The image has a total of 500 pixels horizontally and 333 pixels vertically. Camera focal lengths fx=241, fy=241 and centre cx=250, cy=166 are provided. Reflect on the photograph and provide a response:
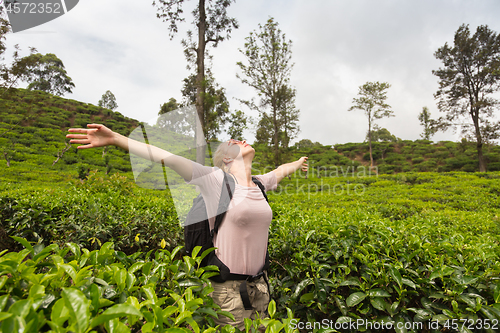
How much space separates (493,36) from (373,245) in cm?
2457

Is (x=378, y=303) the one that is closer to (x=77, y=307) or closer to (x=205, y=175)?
(x=205, y=175)

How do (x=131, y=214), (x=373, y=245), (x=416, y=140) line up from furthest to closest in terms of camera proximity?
(x=416, y=140), (x=131, y=214), (x=373, y=245)

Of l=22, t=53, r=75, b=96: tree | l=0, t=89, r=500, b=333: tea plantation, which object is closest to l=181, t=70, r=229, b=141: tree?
l=0, t=89, r=500, b=333: tea plantation

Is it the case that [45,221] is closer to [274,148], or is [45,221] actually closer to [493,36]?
[274,148]

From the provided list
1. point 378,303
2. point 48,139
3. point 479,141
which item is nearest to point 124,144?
point 378,303

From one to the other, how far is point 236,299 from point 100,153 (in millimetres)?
29713

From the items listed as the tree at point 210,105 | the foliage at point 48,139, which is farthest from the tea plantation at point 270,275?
the foliage at point 48,139

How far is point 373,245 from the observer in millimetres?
1691

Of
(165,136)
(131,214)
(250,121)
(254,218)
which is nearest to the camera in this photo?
(254,218)

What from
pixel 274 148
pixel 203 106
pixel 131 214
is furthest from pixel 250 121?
pixel 131 214

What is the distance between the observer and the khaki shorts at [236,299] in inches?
52.6

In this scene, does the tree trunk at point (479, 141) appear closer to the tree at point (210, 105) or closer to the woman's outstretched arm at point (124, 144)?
the tree at point (210, 105)

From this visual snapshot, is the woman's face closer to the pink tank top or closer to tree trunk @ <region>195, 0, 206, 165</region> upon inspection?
the pink tank top

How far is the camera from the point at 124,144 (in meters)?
1.20
